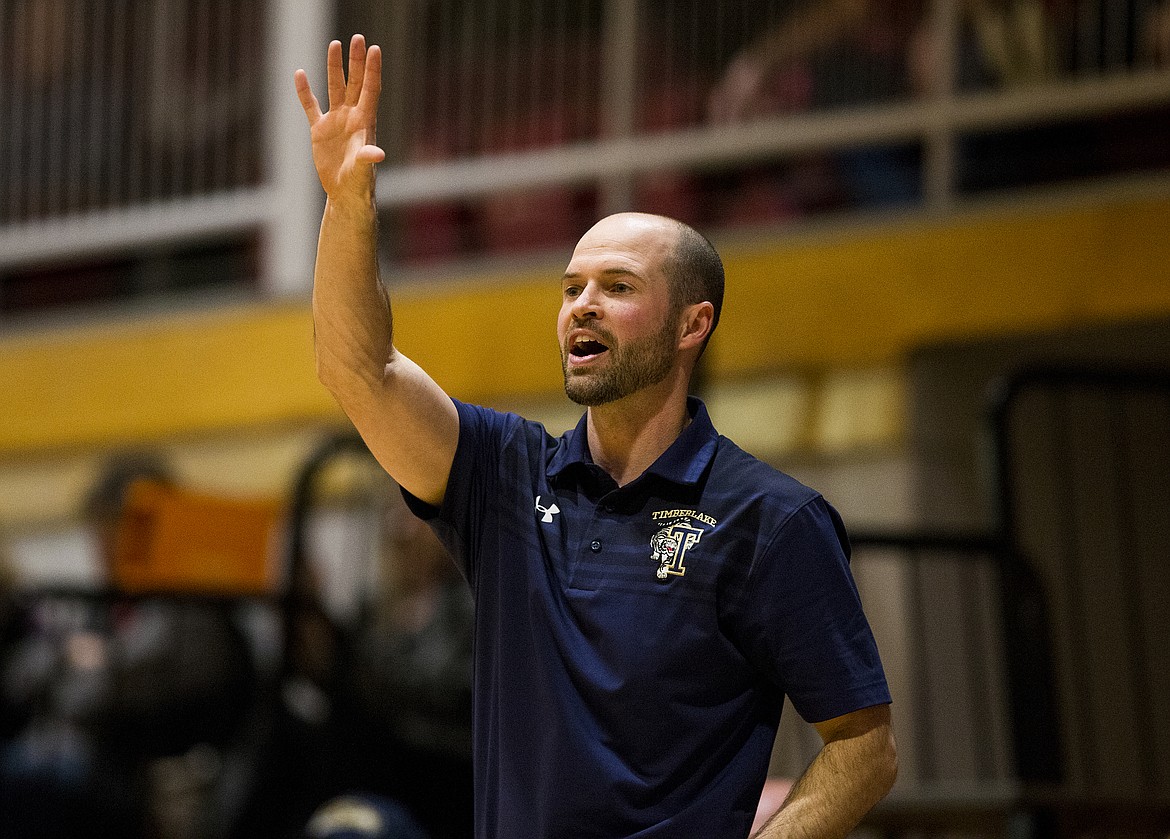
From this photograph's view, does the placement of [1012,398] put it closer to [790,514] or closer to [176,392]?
[790,514]

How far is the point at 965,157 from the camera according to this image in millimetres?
5988

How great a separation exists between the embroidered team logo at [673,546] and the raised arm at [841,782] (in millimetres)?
320

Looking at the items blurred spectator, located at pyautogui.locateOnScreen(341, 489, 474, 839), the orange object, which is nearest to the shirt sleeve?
blurred spectator, located at pyautogui.locateOnScreen(341, 489, 474, 839)

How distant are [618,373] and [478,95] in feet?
15.1

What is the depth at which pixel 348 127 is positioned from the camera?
236 centimetres

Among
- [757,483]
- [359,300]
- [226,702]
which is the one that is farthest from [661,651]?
[226,702]

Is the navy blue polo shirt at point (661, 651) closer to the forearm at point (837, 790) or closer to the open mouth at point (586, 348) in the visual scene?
the forearm at point (837, 790)

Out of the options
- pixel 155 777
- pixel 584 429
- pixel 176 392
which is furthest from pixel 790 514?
pixel 176 392

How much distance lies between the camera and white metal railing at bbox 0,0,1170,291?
18.9 ft

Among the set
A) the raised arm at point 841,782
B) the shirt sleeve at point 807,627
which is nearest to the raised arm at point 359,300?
the shirt sleeve at point 807,627

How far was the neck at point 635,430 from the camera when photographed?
2.47 metres

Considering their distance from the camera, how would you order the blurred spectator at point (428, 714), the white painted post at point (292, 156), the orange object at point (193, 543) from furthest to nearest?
the white painted post at point (292, 156) → the orange object at point (193, 543) → the blurred spectator at point (428, 714)

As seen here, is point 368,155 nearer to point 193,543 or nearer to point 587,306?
point 587,306

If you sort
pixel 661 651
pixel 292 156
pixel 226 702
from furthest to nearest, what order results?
pixel 292 156 < pixel 226 702 < pixel 661 651
